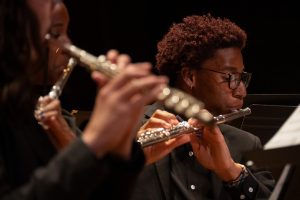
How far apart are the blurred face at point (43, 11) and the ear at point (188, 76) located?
1.16 metres

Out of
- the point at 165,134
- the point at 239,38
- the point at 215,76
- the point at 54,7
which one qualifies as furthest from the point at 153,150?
the point at 54,7

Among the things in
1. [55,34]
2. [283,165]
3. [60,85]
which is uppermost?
[55,34]

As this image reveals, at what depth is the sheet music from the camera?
133cm

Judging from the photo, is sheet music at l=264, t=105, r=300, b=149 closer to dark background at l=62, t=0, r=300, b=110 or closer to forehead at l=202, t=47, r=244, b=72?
forehead at l=202, t=47, r=244, b=72

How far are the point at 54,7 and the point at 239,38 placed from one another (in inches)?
49.6

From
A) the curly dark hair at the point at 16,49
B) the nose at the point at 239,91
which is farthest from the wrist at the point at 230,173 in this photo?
the curly dark hair at the point at 16,49

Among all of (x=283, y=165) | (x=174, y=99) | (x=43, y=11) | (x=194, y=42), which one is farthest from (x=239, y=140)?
(x=43, y=11)

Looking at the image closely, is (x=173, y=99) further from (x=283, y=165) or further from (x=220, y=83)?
(x=220, y=83)

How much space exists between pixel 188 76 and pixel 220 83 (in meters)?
0.16

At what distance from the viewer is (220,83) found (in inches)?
81.6

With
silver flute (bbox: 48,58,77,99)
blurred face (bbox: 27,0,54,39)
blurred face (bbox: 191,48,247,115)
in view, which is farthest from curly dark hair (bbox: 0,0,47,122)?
blurred face (bbox: 191,48,247,115)

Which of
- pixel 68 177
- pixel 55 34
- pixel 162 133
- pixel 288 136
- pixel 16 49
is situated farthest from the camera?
pixel 162 133

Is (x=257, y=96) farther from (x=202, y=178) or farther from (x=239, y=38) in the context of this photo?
(x=202, y=178)

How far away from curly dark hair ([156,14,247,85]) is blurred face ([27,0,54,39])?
45.6 inches
